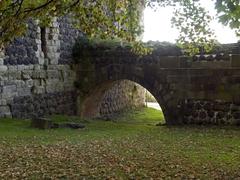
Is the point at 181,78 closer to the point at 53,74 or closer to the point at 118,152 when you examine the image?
the point at 53,74

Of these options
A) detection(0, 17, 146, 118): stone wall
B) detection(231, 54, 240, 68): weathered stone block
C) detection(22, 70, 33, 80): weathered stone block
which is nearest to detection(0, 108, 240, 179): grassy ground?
detection(0, 17, 146, 118): stone wall

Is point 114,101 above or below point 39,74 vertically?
below

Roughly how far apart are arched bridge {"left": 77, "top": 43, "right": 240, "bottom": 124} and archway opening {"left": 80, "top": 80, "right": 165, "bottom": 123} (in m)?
0.50

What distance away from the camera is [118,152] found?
8.87 meters

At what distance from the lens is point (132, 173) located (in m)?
7.08

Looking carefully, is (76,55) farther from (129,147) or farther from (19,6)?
(19,6)

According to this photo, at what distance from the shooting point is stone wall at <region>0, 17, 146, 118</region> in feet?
42.3

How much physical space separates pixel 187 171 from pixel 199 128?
587 centimetres

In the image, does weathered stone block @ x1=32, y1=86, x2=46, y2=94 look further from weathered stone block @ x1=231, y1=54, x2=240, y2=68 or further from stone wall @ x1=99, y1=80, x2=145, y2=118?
weathered stone block @ x1=231, y1=54, x2=240, y2=68

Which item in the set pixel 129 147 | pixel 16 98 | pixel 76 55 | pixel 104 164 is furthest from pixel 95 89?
pixel 104 164

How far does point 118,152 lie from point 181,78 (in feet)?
18.3

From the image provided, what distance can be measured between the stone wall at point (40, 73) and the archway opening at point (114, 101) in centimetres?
63

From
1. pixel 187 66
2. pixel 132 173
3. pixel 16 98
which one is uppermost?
pixel 187 66

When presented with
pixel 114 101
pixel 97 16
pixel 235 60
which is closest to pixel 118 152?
pixel 97 16
